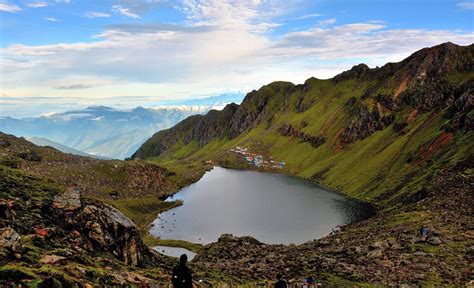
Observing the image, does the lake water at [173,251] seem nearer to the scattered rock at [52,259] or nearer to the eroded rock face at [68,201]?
the eroded rock face at [68,201]

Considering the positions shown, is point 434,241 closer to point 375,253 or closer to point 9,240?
point 375,253

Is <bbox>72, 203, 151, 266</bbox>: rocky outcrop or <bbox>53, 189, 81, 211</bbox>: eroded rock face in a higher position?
<bbox>53, 189, 81, 211</bbox>: eroded rock face

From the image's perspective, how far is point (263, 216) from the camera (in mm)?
149750

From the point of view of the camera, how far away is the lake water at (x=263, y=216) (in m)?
128

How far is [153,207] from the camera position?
572ft

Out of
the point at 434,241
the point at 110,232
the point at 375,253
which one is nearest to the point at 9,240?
the point at 110,232

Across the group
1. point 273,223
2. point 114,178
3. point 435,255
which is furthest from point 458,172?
point 114,178

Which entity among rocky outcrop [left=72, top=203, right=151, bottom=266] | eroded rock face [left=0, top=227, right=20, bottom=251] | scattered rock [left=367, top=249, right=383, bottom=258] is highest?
eroded rock face [left=0, top=227, right=20, bottom=251]

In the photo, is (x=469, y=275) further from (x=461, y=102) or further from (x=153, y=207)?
(x=461, y=102)

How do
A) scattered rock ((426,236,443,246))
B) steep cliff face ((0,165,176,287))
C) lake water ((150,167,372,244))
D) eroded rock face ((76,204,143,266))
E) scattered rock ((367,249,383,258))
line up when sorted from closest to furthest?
steep cliff face ((0,165,176,287)) → eroded rock face ((76,204,143,266)) → scattered rock ((367,249,383,258)) → scattered rock ((426,236,443,246)) → lake water ((150,167,372,244))

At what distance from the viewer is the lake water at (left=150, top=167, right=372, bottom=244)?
12775cm

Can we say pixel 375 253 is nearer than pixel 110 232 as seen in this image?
No

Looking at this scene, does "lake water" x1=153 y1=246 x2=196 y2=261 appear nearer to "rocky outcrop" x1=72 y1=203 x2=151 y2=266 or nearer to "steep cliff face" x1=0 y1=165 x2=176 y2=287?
"steep cliff face" x1=0 y1=165 x2=176 y2=287

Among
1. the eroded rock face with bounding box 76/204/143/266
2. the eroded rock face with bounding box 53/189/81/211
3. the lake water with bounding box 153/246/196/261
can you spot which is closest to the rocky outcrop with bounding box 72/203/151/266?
the eroded rock face with bounding box 76/204/143/266
